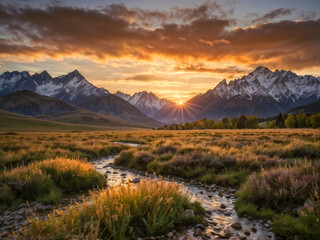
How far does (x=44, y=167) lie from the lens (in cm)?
1154

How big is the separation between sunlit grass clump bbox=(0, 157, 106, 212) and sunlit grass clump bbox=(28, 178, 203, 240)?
2.31 meters

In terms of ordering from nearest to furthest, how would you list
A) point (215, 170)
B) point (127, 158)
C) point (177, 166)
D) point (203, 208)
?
point (203, 208), point (215, 170), point (177, 166), point (127, 158)

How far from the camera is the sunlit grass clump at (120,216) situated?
495cm

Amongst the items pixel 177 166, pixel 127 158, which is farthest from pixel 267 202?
pixel 127 158

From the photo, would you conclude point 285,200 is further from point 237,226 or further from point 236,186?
point 236,186

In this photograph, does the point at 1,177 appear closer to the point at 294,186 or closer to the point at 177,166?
the point at 177,166

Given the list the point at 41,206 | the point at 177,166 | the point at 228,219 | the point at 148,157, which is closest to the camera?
the point at 228,219

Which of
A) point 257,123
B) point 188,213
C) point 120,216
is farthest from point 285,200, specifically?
point 257,123

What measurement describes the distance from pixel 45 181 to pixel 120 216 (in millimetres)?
6449

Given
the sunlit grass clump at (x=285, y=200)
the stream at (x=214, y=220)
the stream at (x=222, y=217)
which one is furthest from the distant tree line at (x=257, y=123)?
the stream at (x=214, y=220)

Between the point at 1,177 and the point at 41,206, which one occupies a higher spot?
the point at 1,177

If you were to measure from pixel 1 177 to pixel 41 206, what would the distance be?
9.56 feet

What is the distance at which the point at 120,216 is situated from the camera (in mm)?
5672

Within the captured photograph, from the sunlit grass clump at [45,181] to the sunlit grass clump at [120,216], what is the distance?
231 cm
